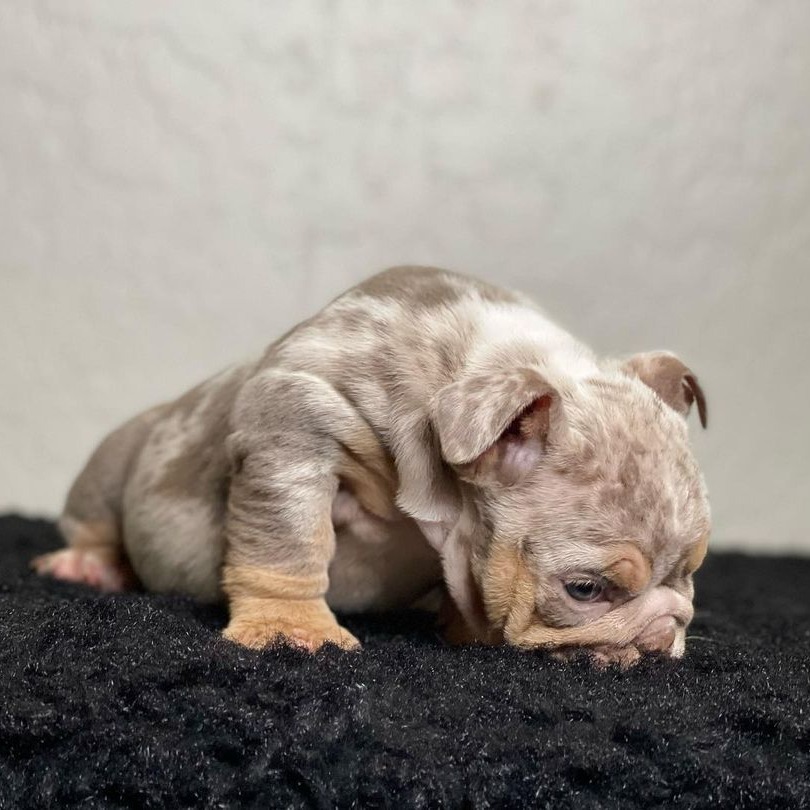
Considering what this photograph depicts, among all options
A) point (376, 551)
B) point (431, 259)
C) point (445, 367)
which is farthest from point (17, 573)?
point (431, 259)

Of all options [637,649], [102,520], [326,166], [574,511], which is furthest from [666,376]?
[326,166]

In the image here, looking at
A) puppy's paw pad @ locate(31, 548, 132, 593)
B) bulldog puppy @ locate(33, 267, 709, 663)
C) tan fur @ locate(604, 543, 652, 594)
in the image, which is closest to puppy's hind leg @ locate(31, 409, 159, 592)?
puppy's paw pad @ locate(31, 548, 132, 593)

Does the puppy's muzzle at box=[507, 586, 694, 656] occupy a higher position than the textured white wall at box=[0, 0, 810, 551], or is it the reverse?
the textured white wall at box=[0, 0, 810, 551]

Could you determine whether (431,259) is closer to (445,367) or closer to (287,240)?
(287,240)

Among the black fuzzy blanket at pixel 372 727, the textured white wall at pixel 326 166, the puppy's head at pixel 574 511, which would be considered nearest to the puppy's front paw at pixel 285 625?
the black fuzzy blanket at pixel 372 727

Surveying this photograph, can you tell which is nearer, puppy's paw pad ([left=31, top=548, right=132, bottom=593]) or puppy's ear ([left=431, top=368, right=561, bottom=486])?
puppy's ear ([left=431, top=368, right=561, bottom=486])

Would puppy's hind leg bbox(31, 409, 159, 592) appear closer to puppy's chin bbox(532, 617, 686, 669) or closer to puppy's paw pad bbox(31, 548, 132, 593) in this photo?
puppy's paw pad bbox(31, 548, 132, 593)

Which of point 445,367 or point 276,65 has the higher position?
point 276,65
